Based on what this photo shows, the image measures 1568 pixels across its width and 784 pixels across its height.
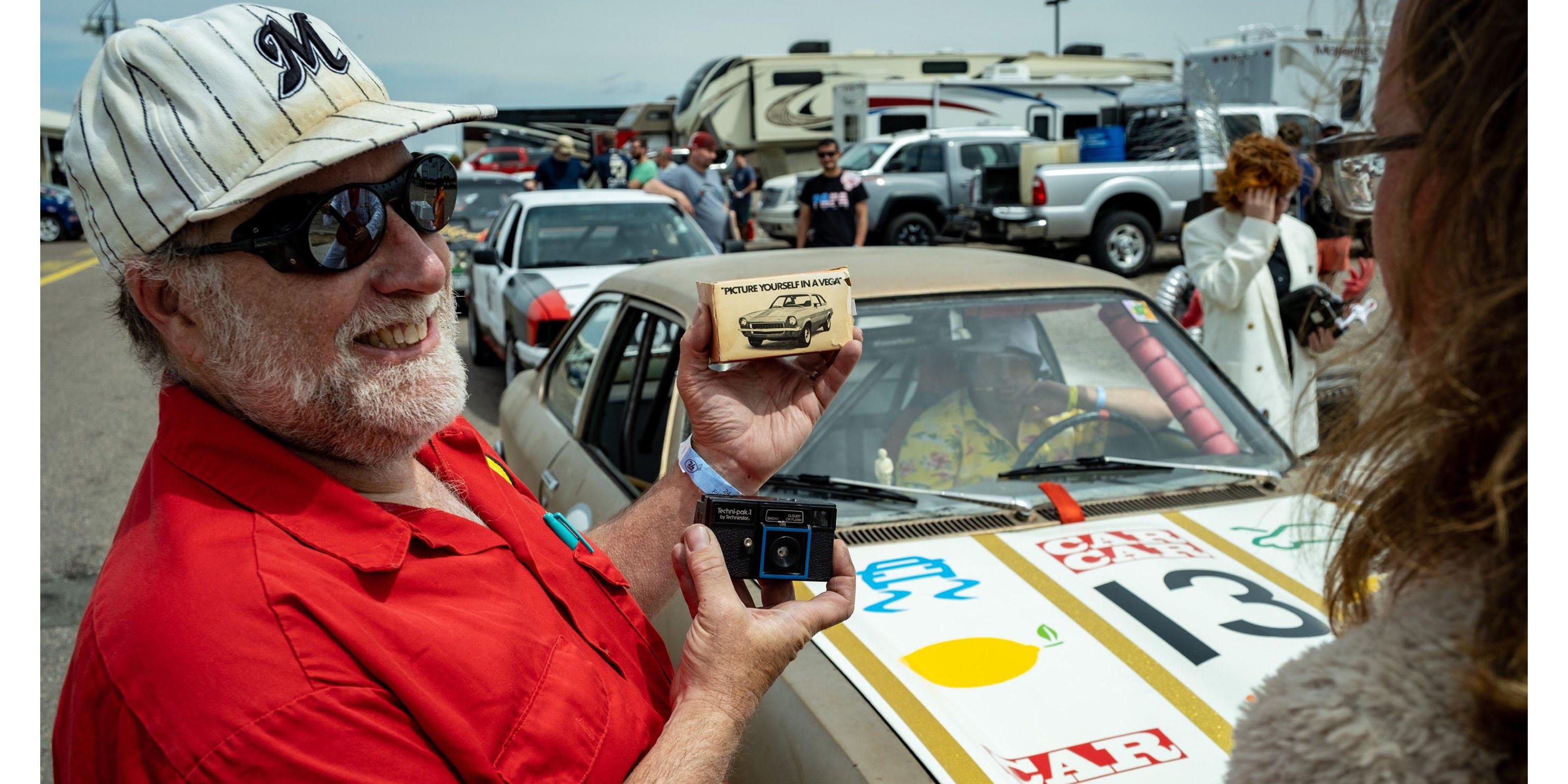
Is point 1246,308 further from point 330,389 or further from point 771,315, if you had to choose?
point 330,389

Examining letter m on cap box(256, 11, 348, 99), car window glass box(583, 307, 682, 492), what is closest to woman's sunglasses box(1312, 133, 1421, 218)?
letter m on cap box(256, 11, 348, 99)

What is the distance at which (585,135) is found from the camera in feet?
141

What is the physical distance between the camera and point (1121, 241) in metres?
13.9

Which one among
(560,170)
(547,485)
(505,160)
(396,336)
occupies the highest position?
(505,160)

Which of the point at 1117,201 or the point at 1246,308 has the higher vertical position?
the point at 1117,201

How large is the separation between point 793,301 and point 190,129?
92 cm

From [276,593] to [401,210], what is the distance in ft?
1.98

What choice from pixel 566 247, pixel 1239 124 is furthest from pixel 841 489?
pixel 1239 124

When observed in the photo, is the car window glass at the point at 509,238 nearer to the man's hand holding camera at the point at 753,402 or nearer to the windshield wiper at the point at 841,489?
the windshield wiper at the point at 841,489

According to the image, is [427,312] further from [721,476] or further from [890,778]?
[890,778]

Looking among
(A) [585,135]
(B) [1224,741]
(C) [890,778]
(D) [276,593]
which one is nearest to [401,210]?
(D) [276,593]

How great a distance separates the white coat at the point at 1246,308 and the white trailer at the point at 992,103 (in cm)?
1543

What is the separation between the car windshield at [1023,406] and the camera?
2795 mm

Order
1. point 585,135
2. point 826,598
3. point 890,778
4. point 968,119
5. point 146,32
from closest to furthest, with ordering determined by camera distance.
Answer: point 146,32 < point 826,598 < point 890,778 < point 968,119 < point 585,135
